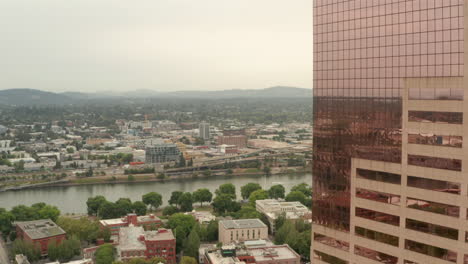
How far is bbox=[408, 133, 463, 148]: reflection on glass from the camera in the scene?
20.6 feet

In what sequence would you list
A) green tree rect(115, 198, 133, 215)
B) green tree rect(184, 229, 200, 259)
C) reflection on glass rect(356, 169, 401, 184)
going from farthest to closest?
green tree rect(115, 198, 133, 215) → green tree rect(184, 229, 200, 259) → reflection on glass rect(356, 169, 401, 184)

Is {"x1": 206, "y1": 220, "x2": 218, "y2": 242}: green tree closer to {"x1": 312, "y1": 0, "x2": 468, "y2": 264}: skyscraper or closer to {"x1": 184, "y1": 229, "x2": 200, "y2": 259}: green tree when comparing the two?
{"x1": 184, "y1": 229, "x2": 200, "y2": 259}: green tree

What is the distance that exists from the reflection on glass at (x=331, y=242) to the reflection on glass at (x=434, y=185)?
1475mm

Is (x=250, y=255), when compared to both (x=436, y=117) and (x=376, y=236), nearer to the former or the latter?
(x=376, y=236)

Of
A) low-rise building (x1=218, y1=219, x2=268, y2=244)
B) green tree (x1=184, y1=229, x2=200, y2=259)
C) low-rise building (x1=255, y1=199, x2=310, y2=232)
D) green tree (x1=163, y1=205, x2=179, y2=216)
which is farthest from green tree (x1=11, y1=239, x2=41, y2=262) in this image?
low-rise building (x1=255, y1=199, x2=310, y2=232)

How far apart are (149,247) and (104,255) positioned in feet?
5.60

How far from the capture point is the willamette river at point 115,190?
125 feet

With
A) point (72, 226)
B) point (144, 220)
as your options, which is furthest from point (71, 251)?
point (144, 220)

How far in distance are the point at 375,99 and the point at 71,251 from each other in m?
18.4

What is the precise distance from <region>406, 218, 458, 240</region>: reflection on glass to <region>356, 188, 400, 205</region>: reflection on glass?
11.6 inches

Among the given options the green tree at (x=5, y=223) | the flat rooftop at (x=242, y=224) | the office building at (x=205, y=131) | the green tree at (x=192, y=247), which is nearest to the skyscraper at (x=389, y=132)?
the green tree at (x=192, y=247)

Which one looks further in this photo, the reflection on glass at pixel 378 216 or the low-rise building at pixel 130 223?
the low-rise building at pixel 130 223

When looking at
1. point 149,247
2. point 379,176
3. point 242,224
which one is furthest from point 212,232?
point 379,176

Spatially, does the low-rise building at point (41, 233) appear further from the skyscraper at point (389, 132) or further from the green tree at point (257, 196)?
the skyscraper at point (389, 132)
